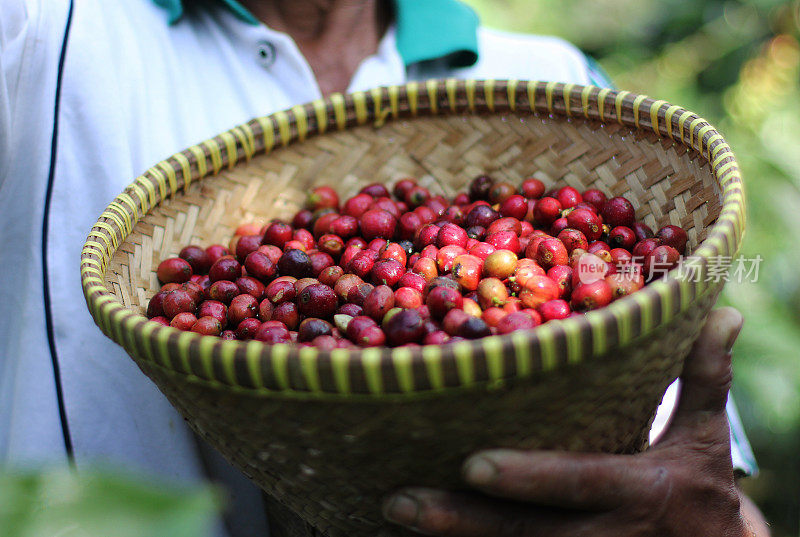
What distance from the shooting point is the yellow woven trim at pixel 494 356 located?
927mm

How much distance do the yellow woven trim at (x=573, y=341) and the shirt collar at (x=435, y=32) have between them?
146 centimetres

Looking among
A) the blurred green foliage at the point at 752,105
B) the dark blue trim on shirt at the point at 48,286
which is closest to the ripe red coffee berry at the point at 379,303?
the dark blue trim on shirt at the point at 48,286

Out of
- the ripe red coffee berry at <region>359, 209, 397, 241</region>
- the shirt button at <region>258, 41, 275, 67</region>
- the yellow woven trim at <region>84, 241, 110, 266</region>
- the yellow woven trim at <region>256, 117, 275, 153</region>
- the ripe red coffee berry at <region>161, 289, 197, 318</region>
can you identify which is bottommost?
the ripe red coffee berry at <region>161, 289, 197, 318</region>

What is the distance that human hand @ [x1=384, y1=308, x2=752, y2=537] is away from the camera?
3.57ft

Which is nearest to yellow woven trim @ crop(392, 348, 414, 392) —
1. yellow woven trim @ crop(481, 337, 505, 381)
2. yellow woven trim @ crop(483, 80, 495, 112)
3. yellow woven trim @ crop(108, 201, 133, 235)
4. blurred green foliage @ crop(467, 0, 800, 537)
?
yellow woven trim @ crop(481, 337, 505, 381)

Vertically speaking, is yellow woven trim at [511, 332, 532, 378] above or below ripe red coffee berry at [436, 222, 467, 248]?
below

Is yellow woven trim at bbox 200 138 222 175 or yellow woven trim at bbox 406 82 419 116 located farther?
yellow woven trim at bbox 406 82 419 116

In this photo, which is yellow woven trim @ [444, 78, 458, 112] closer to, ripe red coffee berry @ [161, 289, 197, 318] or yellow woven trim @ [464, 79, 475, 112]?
yellow woven trim @ [464, 79, 475, 112]

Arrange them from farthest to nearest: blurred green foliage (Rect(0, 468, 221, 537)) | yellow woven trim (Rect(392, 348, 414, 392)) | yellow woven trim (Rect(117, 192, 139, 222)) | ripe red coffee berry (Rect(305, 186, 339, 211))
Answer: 1. ripe red coffee berry (Rect(305, 186, 339, 211))
2. yellow woven trim (Rect(117, 192, 139, 222))
3. yellow woven trim (Rect(392, 348, 414, 392))
4. blurred green foliage (Rect(0, 468, 221, 537))

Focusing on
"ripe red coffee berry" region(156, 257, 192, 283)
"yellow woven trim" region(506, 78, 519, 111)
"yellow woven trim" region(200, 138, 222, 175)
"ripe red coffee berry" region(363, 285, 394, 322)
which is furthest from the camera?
"yellow woven trim" region(506, 78, 519, 111)

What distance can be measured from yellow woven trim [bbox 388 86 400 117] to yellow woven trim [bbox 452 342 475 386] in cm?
118

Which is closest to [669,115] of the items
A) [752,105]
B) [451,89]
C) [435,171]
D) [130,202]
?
[451,89]

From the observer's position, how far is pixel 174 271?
63.8 inches

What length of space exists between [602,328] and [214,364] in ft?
1.88
